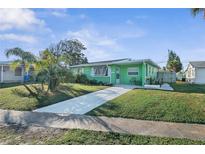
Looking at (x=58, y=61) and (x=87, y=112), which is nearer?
(x=87, y=112)

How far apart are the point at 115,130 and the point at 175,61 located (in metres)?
38.3

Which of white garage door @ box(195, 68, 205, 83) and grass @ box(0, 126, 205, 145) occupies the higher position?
white garage door @ box(195, 68, 205, 83)

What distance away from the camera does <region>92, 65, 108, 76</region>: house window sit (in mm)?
20672

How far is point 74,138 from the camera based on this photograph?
15.9ft

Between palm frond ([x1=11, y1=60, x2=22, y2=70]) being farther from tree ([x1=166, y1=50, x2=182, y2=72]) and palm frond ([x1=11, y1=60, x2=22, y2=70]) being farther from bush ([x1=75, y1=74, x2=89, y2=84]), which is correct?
tree ([x1=166, y1=50, x2=182, y2=72])

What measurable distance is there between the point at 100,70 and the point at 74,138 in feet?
54.1

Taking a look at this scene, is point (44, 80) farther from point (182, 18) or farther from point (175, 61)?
point (175, 61)

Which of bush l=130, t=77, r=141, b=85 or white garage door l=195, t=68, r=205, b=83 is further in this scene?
white garage door l=195, t=68, r=205, b=83

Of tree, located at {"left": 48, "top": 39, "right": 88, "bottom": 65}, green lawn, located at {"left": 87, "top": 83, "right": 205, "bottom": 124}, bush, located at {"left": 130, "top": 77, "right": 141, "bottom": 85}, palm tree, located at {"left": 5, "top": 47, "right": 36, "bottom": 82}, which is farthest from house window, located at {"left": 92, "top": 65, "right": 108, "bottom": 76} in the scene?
tree, located at {"left": 48, "top": 39, "right": 88, "bottom": 65}

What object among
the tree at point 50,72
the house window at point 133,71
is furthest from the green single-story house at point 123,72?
the tree at point 50,72

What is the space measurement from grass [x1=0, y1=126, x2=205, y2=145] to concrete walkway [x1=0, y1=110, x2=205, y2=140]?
0.34 meters

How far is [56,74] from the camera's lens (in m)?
12.3

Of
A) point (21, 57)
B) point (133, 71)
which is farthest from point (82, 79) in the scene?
point (21, 57)
